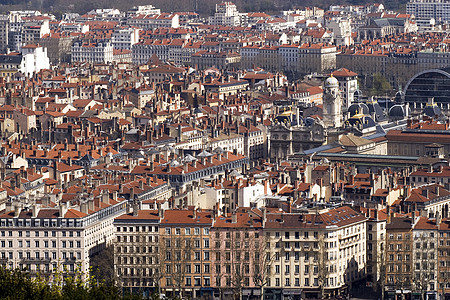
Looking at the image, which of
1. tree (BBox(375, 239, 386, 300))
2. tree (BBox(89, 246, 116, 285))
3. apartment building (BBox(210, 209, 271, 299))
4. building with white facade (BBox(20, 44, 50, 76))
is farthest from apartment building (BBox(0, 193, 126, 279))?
building with white facade (BBox(20, 44, 50, 76))

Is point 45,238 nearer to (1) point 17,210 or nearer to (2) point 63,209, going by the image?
(2) point 63,209

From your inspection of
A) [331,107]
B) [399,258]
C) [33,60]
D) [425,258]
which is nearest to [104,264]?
[399,258]

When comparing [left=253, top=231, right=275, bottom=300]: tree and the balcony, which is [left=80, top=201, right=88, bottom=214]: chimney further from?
[left=253, top=231, right=275, bottom=300]: tree

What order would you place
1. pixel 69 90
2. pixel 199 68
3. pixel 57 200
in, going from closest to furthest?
pixel 57 200 → pixel 69 90 → pixel 199 68

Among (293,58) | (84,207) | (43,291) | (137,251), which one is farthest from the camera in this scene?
(293,58)

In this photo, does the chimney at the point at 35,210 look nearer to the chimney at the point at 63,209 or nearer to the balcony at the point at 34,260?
the chimney at the point at 63,209

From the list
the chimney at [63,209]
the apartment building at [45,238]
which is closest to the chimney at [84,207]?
the apartment building at [45,238]

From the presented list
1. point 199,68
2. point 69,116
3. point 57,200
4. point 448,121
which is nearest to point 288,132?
point 448,121

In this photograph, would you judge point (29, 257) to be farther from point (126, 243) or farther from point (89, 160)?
point (89, 160)
